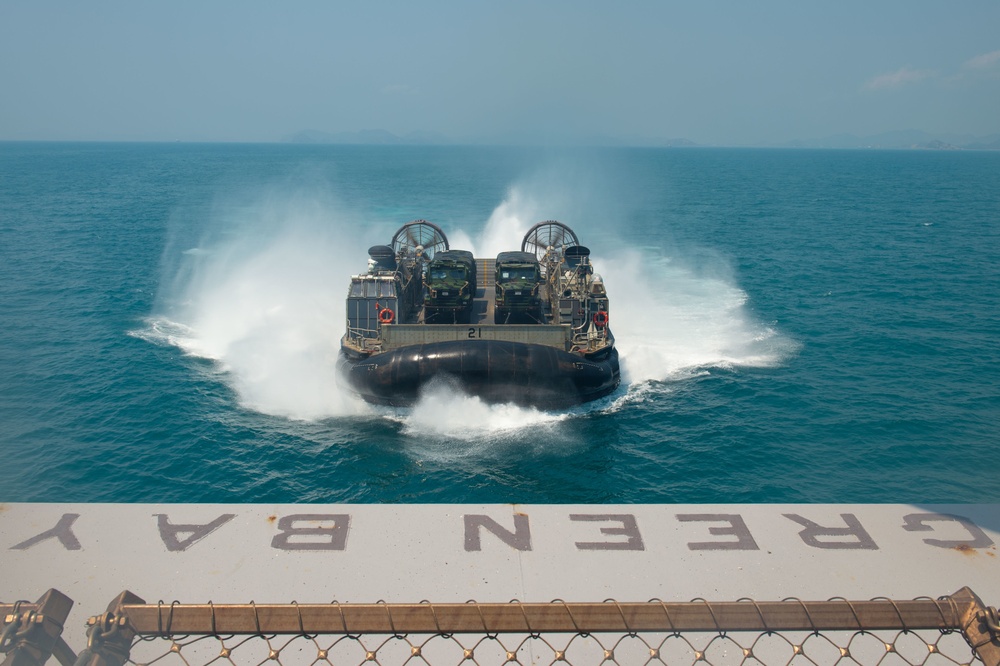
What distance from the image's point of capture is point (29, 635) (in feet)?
13.5

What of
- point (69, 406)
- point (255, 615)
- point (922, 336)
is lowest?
point (69, 406)

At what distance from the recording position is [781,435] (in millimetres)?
29094

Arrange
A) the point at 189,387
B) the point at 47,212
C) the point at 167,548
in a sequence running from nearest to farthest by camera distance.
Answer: the point at 167,548
the point at 189,387
the point at 47,212

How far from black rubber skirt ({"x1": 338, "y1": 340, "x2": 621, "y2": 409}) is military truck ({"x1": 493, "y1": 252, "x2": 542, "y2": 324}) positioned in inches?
184

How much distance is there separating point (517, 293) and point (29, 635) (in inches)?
1237

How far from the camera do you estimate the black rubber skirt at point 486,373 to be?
29672mm

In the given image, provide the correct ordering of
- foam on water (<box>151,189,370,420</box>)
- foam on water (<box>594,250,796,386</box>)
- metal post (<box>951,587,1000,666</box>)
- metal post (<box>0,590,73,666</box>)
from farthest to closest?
foam on water (<box>594,250,796,386</box>), foam on water (<box>151,189,370,420</box>), metal post (<box>951,587,1000,666</box>), metal post (<box>0,590,73,666</box>)

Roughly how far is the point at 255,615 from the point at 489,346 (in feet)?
86.3

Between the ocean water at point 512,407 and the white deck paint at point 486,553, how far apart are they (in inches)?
504

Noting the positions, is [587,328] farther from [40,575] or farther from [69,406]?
[40,575]

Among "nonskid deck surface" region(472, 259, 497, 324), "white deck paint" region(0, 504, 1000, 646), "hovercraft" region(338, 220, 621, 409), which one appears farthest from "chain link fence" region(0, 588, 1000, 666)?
"nonskid deck surface" region(472, 259, 497, 324)

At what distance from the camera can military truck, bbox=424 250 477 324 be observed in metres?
35.2

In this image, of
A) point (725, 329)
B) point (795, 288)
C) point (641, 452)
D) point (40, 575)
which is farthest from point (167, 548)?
point (795, 288)

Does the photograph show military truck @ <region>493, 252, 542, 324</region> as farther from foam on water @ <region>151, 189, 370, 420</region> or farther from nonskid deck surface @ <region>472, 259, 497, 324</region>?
foam on water @ <region>151, 189, 370, 420</region>
